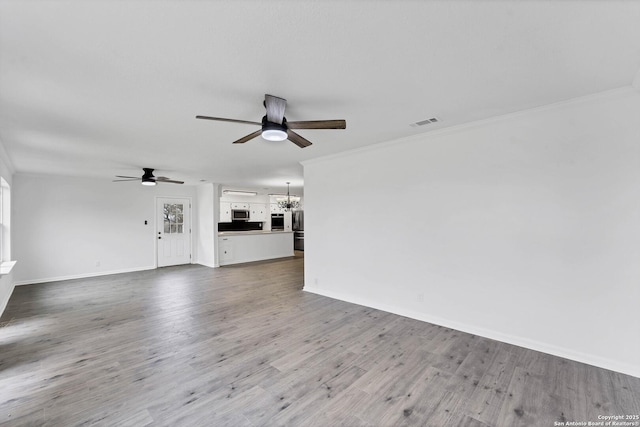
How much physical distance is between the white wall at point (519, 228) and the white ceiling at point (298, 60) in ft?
1.24

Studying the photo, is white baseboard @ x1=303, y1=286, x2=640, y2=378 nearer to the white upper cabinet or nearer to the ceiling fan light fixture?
the ceiling fan light fixture

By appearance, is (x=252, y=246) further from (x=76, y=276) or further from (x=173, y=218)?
(x=76, y=276)

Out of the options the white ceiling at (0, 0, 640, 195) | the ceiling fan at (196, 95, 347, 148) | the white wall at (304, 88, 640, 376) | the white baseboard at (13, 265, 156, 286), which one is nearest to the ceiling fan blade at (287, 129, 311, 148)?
the ceiling fan at (196, 95, 347, 148)

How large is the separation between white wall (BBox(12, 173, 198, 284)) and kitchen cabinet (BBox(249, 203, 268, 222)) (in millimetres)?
3482

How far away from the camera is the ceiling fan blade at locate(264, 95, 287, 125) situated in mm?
2461

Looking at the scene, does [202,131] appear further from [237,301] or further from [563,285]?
[563,285]

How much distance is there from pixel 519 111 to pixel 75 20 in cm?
369

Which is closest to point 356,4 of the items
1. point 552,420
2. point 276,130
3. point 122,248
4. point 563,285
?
point 276,130

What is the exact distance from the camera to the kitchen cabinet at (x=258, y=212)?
11148 mm

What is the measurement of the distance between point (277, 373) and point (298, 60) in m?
2.60

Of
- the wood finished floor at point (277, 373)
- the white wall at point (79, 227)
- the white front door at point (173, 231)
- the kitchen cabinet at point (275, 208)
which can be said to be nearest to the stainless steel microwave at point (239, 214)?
the kitchen cabinet at point (275, 208)

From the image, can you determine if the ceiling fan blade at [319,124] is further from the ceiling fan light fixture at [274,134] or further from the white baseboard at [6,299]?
the white baseboard at [6,299]

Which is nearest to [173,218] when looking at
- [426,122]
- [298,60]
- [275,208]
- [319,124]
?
[275,208]

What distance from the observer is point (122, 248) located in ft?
24.2
